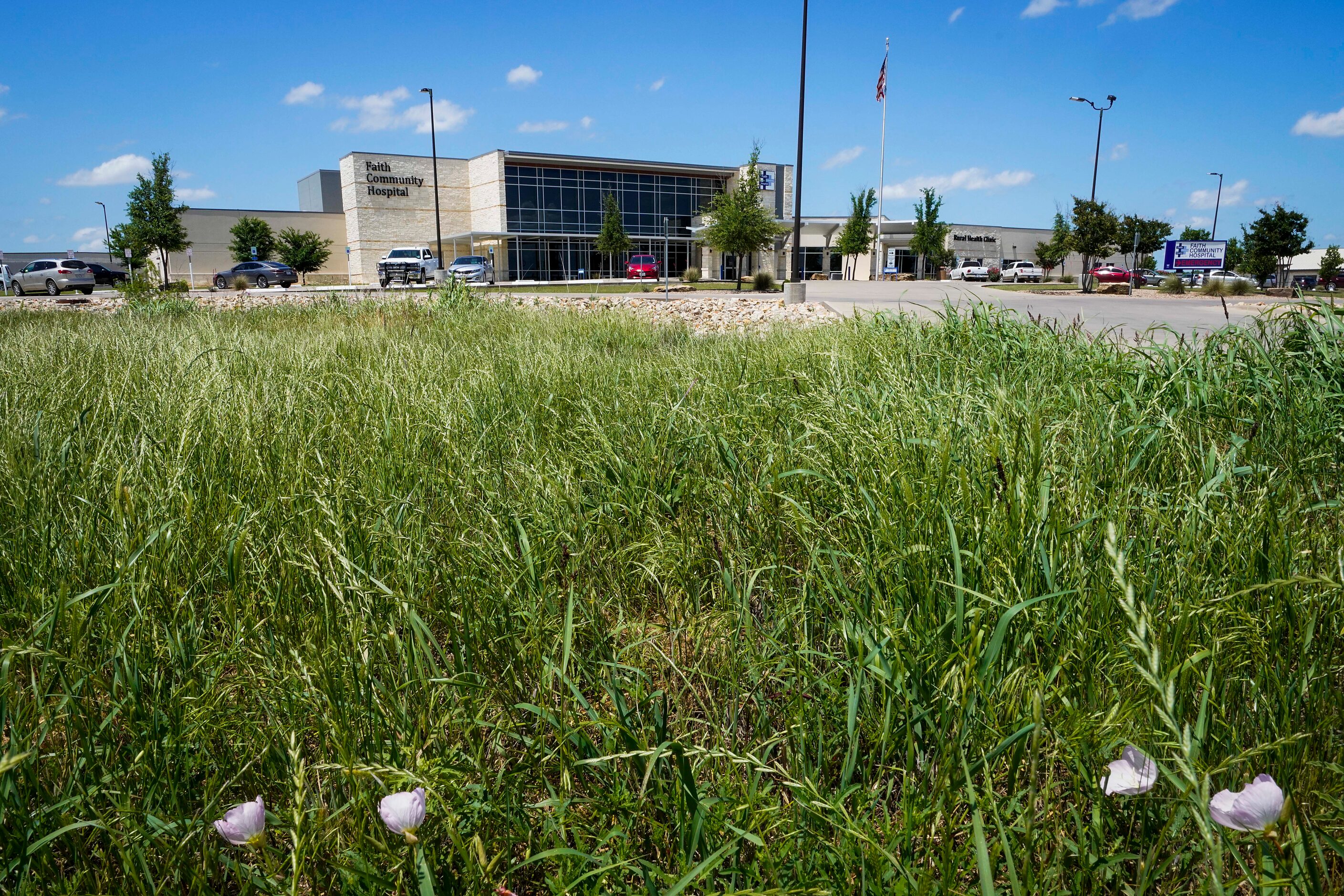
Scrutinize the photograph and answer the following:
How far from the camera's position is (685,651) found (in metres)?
2.39

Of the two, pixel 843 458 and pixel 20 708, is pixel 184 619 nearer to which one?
pixel 20 708

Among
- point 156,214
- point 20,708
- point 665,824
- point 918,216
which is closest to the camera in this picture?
point 665,824

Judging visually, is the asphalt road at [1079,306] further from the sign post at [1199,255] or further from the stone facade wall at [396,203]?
the stone facade wall at [396,203]

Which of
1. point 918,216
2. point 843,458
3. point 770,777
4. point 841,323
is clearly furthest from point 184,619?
point 918,216

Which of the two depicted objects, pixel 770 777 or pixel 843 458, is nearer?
pixel 770 777

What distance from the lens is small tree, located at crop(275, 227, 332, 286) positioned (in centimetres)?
5791

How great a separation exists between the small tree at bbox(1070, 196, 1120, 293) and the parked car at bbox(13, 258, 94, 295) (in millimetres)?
49764

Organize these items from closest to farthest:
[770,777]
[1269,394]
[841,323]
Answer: [770,777] → [1269,394] → [841,323]

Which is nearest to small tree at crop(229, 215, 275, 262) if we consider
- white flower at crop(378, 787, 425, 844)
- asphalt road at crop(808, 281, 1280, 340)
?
asphalt road at crop(808, 281, 1280, 340)

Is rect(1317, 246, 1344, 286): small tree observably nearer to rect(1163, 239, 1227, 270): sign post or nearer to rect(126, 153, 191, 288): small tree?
rect(1163, 239, 1227, 270): sign post

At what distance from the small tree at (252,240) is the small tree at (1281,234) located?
215 feet

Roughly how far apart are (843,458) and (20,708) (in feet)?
8.42

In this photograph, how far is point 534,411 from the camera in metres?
4.60

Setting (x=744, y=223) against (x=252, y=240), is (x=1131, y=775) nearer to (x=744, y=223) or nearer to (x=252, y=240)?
(x=744, y=223)
